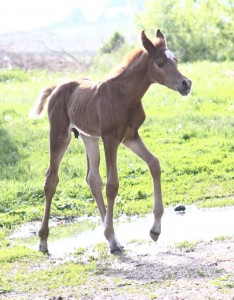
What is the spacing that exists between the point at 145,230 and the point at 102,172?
3.16 m

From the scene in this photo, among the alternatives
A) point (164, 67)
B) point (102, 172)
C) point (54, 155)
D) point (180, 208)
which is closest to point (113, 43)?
point (102, 172)

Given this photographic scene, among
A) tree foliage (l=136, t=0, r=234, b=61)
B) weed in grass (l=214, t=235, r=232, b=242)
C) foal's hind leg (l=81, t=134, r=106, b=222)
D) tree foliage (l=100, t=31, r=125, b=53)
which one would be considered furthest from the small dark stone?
tree foliage (l=100, t=31, r=125, b=53)

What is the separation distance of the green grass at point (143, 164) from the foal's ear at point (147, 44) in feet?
9.51

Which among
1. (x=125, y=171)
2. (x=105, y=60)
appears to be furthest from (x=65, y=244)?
(x=105, y=60)

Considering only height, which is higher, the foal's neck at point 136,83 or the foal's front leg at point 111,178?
the foal's neck at point 136,83

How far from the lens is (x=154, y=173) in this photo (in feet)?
30.5

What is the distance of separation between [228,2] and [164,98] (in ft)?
46.7

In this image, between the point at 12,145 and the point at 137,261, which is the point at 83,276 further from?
the point at 12,145

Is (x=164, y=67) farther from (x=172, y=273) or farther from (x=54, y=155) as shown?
(x=172, y=273)

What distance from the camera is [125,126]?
30.2ft

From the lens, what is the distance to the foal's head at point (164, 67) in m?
8.88

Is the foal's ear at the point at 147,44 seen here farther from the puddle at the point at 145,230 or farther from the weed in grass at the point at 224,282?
the weed in grass at the point at 224,282

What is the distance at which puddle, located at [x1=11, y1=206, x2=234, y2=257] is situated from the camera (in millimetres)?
9766

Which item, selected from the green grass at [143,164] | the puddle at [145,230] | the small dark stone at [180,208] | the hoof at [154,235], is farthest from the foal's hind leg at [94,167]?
the small dark stone at [180,208]
